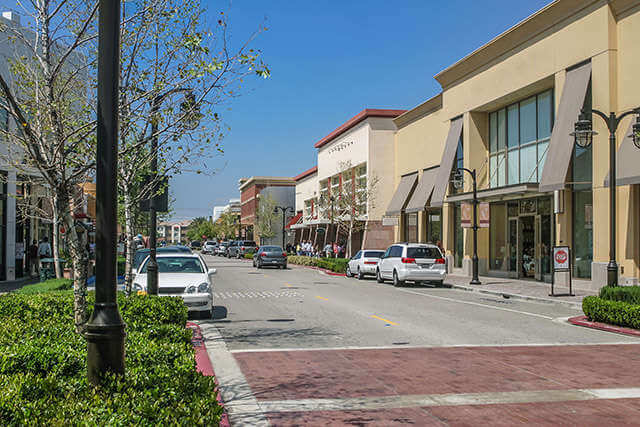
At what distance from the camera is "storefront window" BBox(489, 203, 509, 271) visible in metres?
30.9

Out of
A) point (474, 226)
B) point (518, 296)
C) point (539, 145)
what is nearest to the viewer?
point (518, 296)

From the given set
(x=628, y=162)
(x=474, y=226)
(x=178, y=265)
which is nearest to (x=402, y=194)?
(x=474, y=226)

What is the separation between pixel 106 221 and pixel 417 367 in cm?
586

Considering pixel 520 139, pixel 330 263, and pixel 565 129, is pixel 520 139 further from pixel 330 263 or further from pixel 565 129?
pixel 330 263

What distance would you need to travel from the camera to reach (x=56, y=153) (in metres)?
7.02

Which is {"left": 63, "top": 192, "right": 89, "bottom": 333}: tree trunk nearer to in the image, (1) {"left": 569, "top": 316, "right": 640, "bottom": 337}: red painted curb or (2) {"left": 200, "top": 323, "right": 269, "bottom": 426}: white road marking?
(2) {"left": 200, "top": 323, "right": 269, "bottom": 426}: white road marking

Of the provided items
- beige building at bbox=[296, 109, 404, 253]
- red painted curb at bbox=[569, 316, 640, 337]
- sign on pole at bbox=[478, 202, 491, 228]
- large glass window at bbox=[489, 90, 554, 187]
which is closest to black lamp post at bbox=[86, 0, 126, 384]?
red painted curb at bbox=[569, 316, 640, 337]

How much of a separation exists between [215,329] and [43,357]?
23.0ft

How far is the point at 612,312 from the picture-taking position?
45.4 feet

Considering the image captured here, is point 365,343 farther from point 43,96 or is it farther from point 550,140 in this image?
point 550,140

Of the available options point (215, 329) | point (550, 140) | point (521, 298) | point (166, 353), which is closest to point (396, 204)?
point (550, 140)

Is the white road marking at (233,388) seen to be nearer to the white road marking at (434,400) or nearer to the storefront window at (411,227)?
the white road marking at (434,400)

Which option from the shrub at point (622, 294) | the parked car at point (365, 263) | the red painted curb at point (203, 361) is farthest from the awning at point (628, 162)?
the red painted curb at point (203, 361)

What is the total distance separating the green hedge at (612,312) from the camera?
43.5 feet
